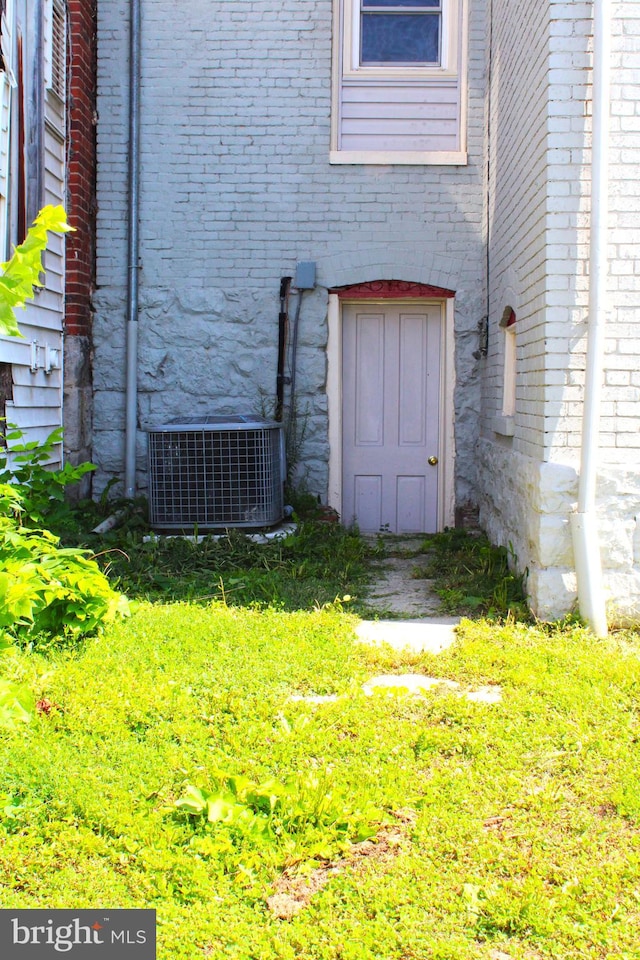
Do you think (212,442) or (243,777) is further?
(212,442)

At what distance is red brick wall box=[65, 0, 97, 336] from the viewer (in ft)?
24.9

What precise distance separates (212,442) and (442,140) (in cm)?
351

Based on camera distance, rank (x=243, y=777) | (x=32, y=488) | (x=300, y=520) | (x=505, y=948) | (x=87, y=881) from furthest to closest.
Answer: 1. (x=300, y=520)
2. (x=32, y=488)
3. (x=243, y=777)
4. (x=87, y=881)
5. (x=505, y=948)

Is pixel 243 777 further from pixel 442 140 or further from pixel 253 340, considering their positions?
pixel 442 140

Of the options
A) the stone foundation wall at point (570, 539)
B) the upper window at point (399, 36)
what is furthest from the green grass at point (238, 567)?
the upper window at point (399, 36)

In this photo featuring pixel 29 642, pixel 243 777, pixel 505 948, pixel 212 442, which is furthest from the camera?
pixel 212 442

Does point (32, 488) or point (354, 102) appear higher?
point (354, 102)

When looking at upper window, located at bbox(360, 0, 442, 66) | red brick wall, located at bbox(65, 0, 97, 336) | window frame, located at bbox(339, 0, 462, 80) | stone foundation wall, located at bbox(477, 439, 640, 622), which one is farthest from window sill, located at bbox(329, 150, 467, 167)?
stone foundation wall, located at bbox(477, 439, 640, 622)

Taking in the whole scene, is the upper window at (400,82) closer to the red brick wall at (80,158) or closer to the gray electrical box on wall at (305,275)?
the gray electrical box on wall at (305,275)

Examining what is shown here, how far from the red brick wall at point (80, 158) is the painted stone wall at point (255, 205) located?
120mm

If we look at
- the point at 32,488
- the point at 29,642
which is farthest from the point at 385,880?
the point at 32,488

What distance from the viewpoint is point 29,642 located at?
14.6 feet

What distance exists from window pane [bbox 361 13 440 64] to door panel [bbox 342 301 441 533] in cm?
216

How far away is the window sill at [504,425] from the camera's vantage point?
6.23m
